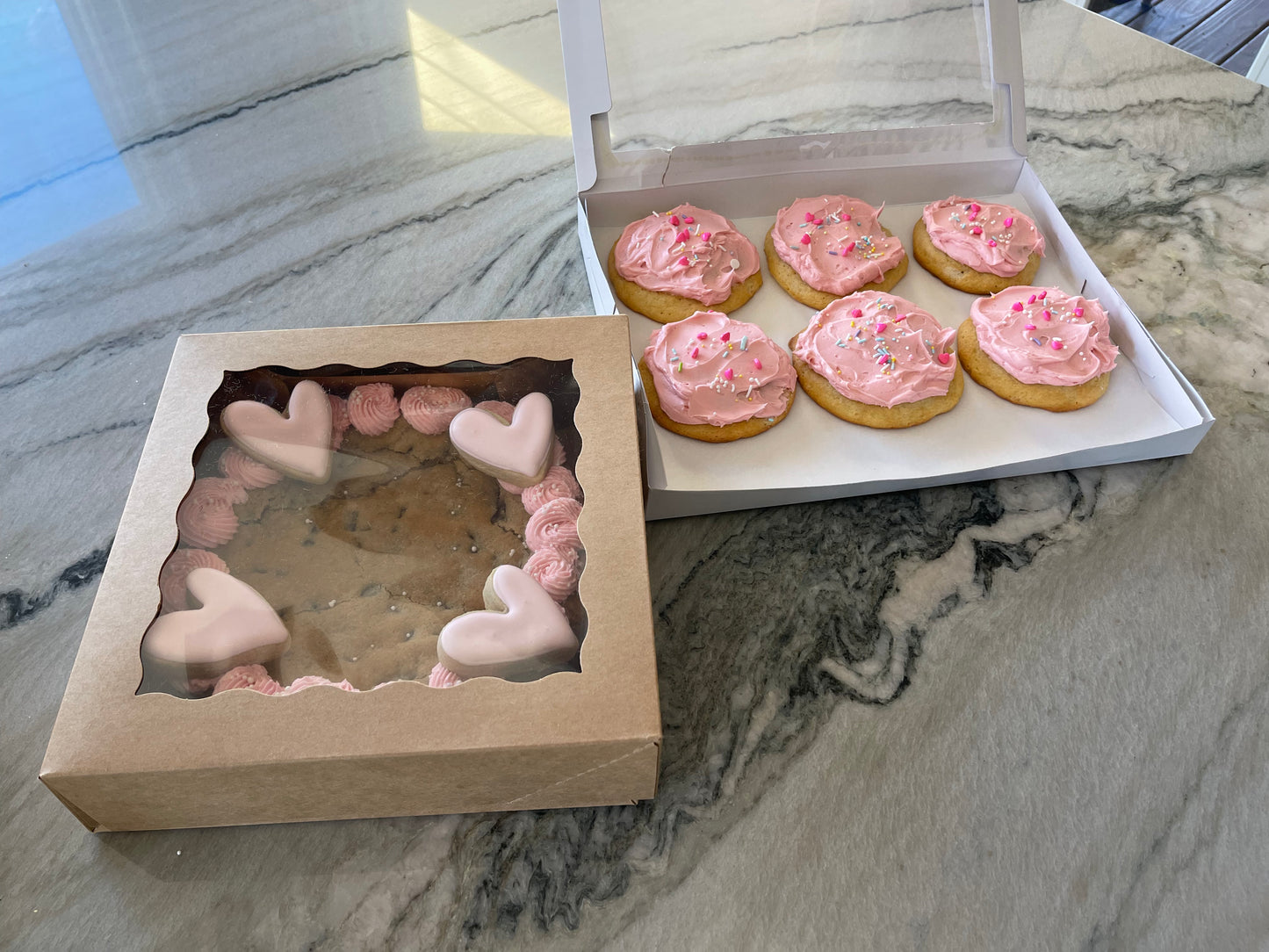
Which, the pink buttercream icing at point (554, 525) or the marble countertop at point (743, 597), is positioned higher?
the pink buttercream icing at point (554, 525)

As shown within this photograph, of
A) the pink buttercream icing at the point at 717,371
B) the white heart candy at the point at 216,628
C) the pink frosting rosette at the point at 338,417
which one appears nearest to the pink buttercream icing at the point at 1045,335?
the pink buttercream icing at the point at 717,371

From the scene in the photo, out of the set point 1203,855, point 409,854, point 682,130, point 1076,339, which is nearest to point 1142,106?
point 1076,339

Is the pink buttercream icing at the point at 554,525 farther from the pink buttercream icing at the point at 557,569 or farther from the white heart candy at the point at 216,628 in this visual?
the white heart candy at the point at 216,628

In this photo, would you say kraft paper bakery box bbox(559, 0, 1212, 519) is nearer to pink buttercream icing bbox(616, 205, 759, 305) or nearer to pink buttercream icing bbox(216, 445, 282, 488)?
pink buttercream icing bbox(616, 205, 759, 305)

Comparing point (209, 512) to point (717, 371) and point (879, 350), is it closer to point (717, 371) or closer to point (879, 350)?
point (717, 371)

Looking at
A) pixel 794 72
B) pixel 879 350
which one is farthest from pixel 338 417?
pixel 794 72

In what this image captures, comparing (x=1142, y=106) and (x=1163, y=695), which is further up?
(x=1142, y=106)

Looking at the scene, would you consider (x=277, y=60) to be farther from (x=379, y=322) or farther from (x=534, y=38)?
(x=379, y=322)
